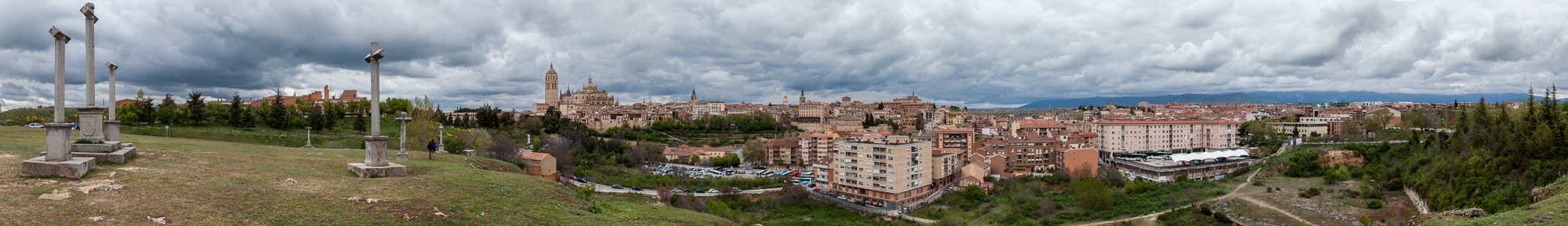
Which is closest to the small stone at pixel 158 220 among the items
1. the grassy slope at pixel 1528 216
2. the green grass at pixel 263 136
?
the grassy slope at pixel 1528 216

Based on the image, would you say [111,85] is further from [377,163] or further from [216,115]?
[216,115]

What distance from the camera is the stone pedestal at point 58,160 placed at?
1012 cm

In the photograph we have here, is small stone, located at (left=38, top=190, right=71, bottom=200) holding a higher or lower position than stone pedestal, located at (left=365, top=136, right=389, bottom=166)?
lower

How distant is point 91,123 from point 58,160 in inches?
126

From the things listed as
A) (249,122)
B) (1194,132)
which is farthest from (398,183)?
(1194,132)

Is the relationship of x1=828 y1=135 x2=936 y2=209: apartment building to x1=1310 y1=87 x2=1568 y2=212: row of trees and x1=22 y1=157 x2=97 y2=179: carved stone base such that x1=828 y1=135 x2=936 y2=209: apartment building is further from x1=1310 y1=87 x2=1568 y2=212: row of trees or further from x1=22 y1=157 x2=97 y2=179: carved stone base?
x1=22 y1=157 x2=97 y2=179: carved stone base

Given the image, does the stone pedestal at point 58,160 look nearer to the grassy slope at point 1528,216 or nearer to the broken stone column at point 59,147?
the broken stone column at point 59,147

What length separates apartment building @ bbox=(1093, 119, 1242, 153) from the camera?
2299 inches

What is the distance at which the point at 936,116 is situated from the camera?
10144 centimetres

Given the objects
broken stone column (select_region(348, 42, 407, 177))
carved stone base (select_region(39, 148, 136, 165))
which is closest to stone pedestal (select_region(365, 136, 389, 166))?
broken stone column (select_region(348, 42, 407, 177))

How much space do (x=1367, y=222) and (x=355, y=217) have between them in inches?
1091

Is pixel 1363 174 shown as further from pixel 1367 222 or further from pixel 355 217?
pixel 355 217

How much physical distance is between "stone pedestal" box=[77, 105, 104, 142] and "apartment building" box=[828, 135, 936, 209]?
95.0ft

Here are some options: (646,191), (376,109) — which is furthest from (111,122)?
(646,191)
